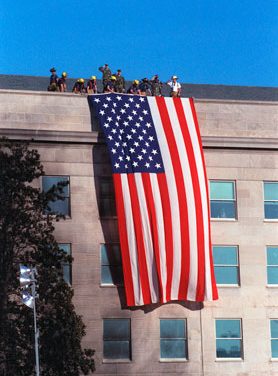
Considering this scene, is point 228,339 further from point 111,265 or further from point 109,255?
point 109,255

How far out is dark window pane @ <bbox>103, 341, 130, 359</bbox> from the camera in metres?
44.2

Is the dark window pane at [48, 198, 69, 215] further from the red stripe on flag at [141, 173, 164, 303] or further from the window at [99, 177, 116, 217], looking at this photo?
the red stripe on flag at [141, 173, 164, 303]

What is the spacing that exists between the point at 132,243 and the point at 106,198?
2.51m

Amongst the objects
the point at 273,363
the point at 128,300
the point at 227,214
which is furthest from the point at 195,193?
the point at 273,363

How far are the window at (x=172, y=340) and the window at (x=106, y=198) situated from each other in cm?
539

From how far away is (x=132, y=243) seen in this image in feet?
146

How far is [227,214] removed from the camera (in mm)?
47000

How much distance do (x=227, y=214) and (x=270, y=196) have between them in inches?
94.3

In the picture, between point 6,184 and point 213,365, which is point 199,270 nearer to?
point 213,365

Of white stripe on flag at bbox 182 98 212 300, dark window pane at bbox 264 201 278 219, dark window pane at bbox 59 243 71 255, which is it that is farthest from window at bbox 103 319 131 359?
dark window pane at bbox 264 201 278 219

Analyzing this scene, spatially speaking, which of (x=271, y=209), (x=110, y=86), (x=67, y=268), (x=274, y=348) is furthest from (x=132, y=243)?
(x=274, y=348)

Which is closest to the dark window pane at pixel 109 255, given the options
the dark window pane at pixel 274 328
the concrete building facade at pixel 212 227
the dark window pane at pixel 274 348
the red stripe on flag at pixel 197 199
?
the concrete building facade at pixel 212 227

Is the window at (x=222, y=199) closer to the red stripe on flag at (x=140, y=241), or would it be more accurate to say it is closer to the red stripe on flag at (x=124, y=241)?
the red stripe on flag at (x=140, y=241)

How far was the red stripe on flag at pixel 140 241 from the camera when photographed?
44.3 m
